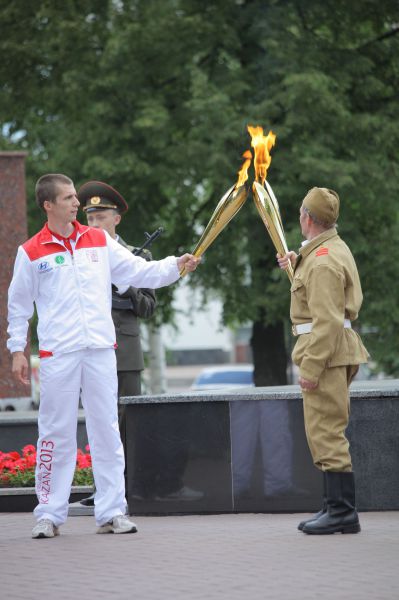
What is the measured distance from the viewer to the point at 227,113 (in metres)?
16.7

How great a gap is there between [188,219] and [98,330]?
37.2ft

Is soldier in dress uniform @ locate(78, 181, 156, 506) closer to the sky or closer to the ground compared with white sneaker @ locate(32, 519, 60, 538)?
closer to the sky

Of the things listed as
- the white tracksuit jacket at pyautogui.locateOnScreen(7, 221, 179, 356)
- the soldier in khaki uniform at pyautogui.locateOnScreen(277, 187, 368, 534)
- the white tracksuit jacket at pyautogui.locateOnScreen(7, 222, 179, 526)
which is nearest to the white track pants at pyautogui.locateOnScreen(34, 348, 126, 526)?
the white tracksuit jacket at pyautogui.locateOnScreen(7, 222, 179, 526)

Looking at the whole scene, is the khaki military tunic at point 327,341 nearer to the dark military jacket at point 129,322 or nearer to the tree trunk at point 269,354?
the dark military jacket at point 129,322

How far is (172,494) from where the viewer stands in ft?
29.8

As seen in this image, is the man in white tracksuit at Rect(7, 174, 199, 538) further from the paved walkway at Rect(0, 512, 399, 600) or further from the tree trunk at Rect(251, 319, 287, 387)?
the tree trunk at Rect(251, 319, 287, 387)

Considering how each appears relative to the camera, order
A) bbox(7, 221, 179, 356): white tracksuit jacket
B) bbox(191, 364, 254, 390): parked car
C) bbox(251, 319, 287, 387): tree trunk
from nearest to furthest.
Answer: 1. bbox(7, 221, 179, 356): white tracksuit jacket
2. bbox(251, 319, 287, 387): tree trunk
3. bbox(191, 364, 254, 390): parked car

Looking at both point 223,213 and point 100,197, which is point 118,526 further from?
point 100,197

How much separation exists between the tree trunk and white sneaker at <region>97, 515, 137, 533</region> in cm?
1089

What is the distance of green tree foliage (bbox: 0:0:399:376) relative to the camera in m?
16.8

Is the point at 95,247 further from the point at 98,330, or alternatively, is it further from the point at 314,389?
the point at 314,389

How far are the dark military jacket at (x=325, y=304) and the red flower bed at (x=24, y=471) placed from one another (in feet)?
10.3

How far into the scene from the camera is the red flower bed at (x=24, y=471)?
10172 mm

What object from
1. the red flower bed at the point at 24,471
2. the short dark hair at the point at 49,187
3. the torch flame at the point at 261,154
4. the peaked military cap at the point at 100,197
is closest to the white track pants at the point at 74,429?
the short dark hair at the point at 49,187
